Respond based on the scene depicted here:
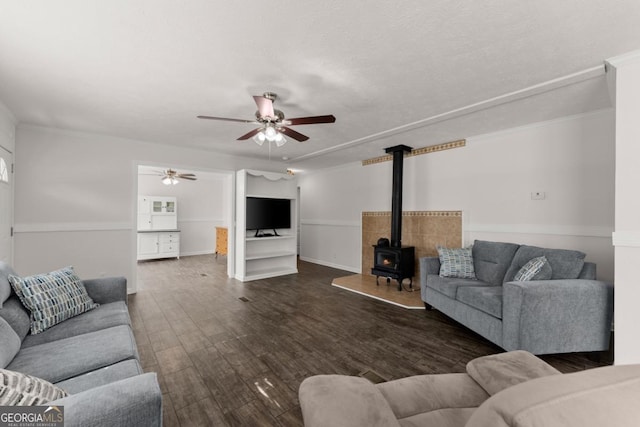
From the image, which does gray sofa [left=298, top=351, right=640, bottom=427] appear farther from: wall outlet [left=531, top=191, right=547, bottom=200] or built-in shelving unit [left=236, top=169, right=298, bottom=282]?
built-in shelving unit [left=236, top=169, right=298, bottom=282]

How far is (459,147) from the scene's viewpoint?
14.0ft

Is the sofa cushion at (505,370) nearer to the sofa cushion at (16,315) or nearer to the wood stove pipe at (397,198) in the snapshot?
the sofa cushion at (16,315)

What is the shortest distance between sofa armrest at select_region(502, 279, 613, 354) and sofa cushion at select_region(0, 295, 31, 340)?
3.62 metres

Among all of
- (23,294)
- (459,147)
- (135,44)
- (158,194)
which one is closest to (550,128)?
(459,147)

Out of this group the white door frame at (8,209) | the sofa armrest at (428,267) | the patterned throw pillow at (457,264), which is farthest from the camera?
the sofa armrest at (428,267)

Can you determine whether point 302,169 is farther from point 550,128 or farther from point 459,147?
point 550,128

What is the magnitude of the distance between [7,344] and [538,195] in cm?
503

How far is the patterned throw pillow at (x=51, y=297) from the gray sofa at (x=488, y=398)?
81.6 inches

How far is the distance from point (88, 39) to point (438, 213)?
184 inches

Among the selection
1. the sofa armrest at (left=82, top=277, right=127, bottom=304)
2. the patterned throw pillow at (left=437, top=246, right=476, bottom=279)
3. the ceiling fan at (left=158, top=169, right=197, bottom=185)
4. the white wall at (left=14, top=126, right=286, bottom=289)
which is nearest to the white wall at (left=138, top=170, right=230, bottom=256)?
the ceiling fan at (left=158, top=169, right=197, bottom=185)

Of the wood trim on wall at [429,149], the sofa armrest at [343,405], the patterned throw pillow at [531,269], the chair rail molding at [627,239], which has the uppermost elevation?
the wood trim on wall at [429,149]

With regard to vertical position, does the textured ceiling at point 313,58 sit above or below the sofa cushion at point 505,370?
above

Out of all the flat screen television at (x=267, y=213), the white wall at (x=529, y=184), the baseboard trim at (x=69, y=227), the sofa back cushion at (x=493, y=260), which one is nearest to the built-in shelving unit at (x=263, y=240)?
the flat screen television at (x=267, y=213)

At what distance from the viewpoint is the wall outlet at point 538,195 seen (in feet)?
11.3
